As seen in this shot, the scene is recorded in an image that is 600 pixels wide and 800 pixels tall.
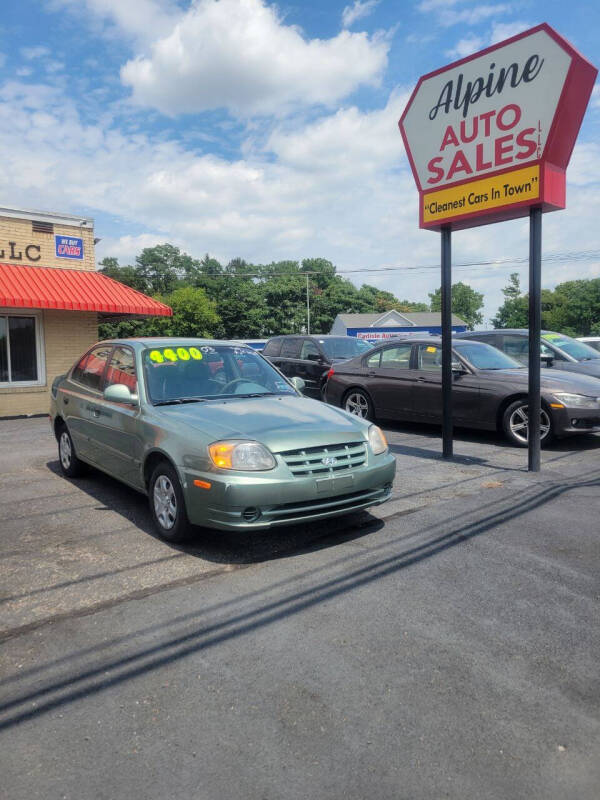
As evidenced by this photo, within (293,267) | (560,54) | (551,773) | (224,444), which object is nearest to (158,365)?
(224,444)

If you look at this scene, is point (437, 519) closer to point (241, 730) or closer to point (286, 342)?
point (241, 730)

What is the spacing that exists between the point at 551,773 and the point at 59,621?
2.52m

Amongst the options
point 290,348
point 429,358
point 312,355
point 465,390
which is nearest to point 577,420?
point 465,390

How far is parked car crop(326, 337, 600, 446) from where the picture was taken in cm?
825

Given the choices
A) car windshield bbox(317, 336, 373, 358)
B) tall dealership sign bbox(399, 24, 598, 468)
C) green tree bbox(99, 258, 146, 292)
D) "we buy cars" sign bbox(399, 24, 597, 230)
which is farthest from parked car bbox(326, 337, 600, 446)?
green tree bbox(99, 258, 146, 292)

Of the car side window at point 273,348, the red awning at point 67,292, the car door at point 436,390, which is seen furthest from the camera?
the car side window at point 273,348

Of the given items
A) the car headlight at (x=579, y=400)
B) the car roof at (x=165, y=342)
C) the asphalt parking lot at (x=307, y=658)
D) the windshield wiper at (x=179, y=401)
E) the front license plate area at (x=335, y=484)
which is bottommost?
the asphalt parking lot at (x=307, y=658)

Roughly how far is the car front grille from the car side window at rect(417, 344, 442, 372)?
205 inches

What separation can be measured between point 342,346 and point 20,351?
7.14m

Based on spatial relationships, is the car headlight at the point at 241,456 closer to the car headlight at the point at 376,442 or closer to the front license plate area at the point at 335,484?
the front license plate area at the point at 335,484

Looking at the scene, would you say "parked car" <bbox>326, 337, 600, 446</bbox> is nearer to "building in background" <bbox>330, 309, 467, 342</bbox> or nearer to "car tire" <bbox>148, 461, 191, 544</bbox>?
"car tire" <bbox>148, 461, 191, 544</bbox>

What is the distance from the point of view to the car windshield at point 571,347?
11.8m

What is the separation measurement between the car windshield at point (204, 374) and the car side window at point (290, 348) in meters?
8.19

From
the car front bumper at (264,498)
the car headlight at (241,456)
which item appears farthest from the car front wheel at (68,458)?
the car headlight at (241,456)
